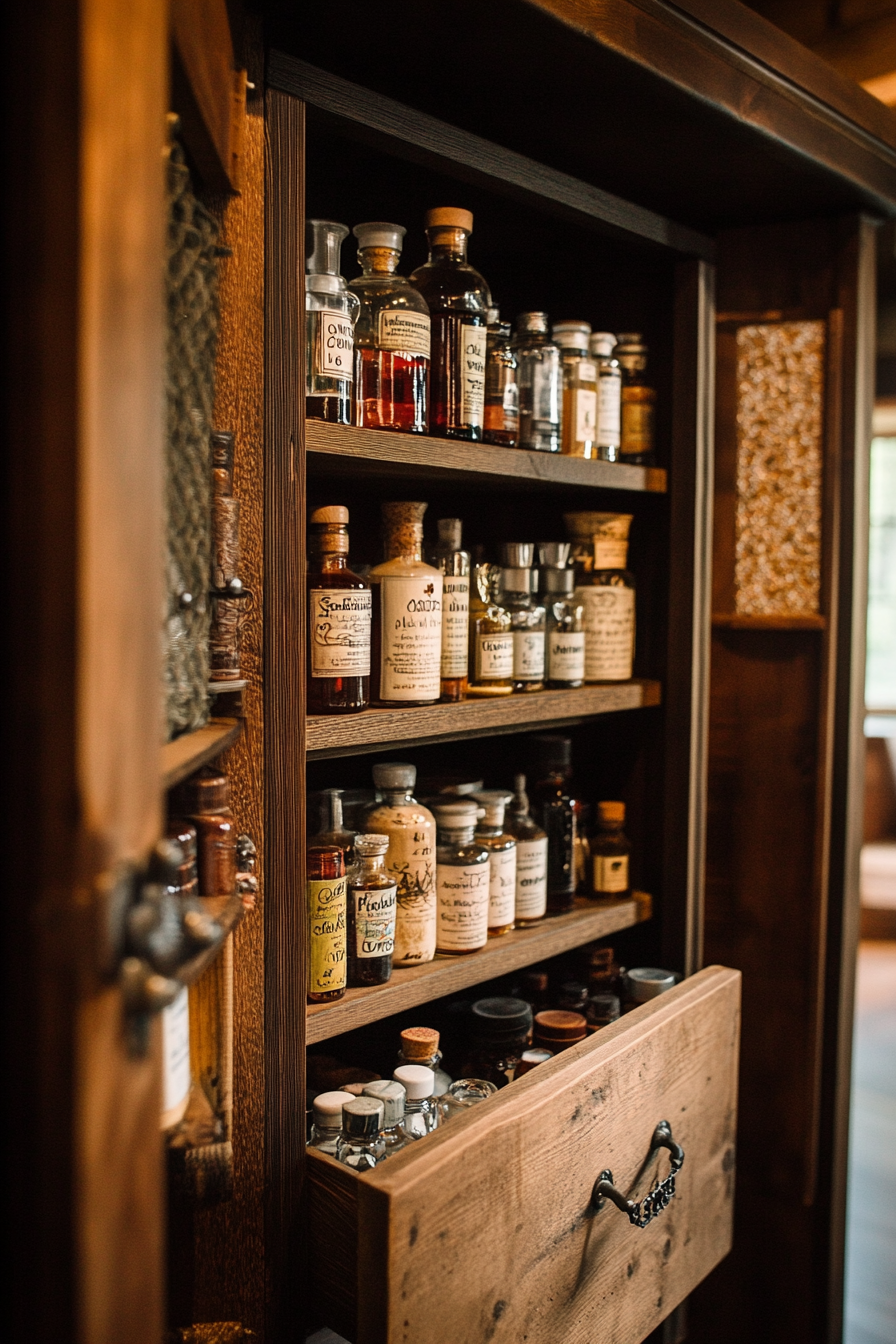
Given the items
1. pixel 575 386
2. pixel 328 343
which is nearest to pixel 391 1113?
pixel 328 343

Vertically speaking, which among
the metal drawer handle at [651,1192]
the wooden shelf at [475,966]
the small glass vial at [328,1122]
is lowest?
the metal drawer handle at [651,1192]

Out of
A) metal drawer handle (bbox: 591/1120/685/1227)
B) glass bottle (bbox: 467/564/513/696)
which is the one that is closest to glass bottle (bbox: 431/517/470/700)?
glass bottle (bbox: 467/564/513/696)

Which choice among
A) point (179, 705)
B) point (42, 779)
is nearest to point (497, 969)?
point (179, 705)

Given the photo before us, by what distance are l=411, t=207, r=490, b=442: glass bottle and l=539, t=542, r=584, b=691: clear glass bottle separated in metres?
0.25

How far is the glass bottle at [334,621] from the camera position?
1.04 m

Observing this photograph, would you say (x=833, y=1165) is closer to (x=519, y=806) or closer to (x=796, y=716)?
(x=796, y=716)

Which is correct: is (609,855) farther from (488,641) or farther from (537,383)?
(537,383)

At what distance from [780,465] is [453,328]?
64cm

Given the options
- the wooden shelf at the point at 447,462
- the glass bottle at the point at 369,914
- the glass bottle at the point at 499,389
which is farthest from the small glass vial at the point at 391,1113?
the glass bottle at the point at 499,389

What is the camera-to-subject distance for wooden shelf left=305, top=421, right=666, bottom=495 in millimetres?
1014

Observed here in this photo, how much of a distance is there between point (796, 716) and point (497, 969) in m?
0.66

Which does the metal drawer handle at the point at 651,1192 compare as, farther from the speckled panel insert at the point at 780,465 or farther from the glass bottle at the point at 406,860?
the speckled panel insert at the point at 780,465

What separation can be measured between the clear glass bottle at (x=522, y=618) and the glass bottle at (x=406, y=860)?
0.23m

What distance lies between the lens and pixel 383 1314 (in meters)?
0.83
